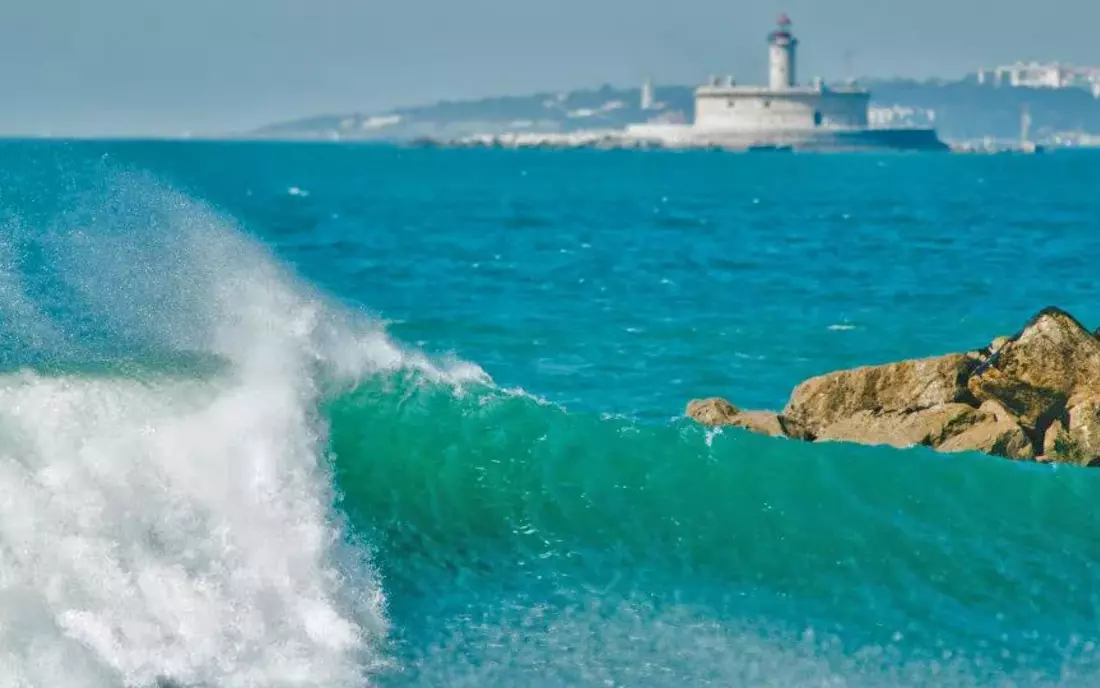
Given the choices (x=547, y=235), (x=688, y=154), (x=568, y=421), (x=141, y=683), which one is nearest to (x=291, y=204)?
(x=547, y=235)

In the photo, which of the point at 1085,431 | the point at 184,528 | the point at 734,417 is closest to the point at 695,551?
the point at 734,417

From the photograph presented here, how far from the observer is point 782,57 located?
194m

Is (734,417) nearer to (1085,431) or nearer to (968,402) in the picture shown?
(968,402)

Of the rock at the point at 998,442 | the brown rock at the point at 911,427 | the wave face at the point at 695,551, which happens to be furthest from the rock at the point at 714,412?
the rock at the point at 998,442

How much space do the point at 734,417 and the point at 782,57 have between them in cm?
18284

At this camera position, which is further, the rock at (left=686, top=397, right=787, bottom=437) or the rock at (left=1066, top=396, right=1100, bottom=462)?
the rock at (left=686, top=397, right=787, bottom=437)

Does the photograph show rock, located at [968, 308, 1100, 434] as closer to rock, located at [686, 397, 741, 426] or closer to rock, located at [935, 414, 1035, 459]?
rock, located at [935, 414, 1035, 459]

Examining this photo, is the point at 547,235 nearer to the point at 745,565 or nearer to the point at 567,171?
the point at 745,565

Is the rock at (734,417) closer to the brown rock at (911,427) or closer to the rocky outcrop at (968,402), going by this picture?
the rocky outcrop at (968,402)

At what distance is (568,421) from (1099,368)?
208 inches

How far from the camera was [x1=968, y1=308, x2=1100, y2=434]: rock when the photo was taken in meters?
16.1

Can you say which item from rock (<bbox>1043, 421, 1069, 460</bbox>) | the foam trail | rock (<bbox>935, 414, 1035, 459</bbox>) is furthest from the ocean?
rock (<bbox>1043, 421, 1069, 460</bbox>)

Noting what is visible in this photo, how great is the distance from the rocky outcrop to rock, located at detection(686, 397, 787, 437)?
1cm

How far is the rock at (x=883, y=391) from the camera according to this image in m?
16.2
